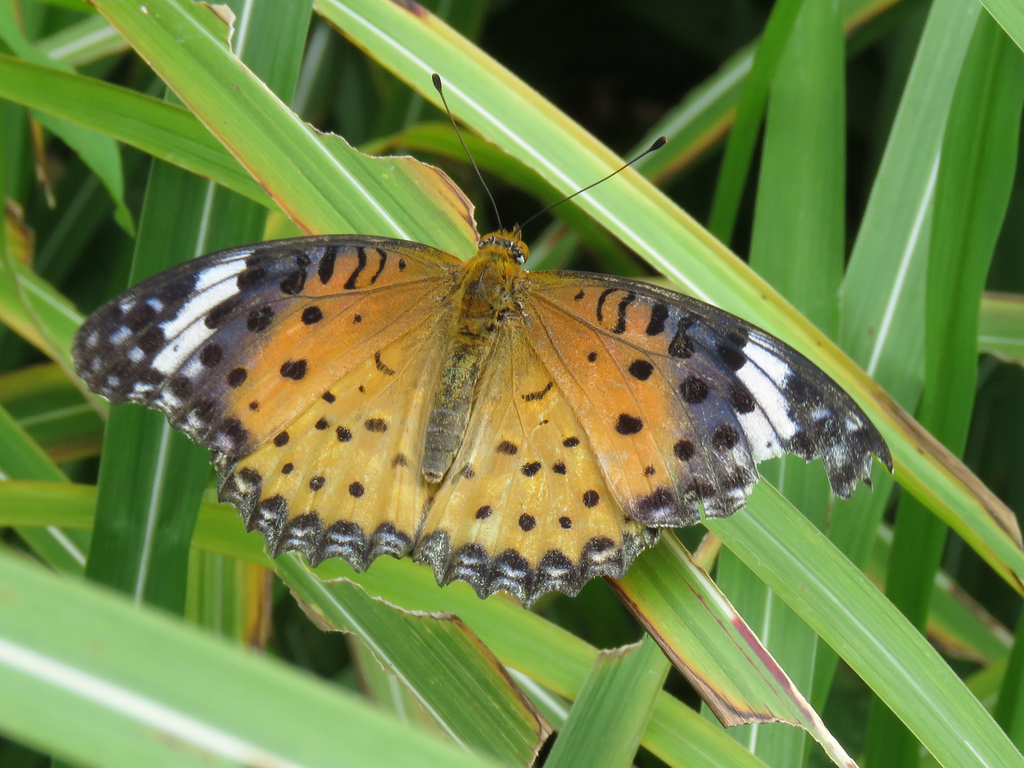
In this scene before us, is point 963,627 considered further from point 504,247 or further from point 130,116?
point 130,116

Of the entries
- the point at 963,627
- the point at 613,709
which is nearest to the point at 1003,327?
the point at 963,627

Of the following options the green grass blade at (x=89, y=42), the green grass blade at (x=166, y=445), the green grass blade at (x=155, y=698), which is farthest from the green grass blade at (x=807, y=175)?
the green grass blade at (x=89, y=42)

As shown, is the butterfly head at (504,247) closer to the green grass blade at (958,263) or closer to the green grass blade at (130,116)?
the green grass blade at (130,116)

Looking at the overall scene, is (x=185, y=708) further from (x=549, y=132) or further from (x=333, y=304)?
(x=549, y=132)

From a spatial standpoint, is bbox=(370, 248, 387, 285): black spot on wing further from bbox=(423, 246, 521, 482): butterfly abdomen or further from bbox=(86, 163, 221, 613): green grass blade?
bbox=(86, 163, 221, 613): green grass blade

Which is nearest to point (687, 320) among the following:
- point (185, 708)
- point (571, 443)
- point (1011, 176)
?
point (571, 443)

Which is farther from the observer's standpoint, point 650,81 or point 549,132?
point 650,81
